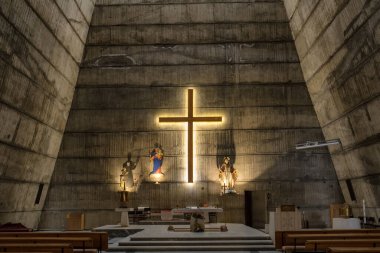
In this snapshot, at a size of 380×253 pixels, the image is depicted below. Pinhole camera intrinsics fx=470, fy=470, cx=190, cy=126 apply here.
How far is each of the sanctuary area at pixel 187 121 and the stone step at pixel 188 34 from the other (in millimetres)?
34

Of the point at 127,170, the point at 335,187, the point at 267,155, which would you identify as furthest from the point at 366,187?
the point at 127,170

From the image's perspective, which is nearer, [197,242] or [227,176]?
[197,242]

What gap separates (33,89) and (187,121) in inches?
201

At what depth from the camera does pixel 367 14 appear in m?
9.98

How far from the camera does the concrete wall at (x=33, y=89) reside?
10.9m

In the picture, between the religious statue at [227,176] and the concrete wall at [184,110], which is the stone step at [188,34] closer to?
the concrete wall at [184,110]

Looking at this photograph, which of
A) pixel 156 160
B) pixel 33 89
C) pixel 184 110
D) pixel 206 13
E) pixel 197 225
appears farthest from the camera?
pixel 206 13

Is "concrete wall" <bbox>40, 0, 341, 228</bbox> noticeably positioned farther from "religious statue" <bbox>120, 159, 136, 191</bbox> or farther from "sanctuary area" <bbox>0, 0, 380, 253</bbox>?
"religious statue" <bbox>120, 159, 136, 191</bbox>

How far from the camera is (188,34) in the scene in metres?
16.0

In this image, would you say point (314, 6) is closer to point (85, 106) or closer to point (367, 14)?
point (367, 14)

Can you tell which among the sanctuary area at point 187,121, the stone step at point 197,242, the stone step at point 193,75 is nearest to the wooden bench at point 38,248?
the stone step at point 197,242

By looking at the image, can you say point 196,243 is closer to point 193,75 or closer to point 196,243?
point 196,243

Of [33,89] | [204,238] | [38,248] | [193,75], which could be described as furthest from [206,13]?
[38,248]

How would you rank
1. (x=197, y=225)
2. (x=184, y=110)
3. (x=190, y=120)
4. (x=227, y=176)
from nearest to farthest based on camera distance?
(x=197, y=225) < (x=227, y=176) < (x=190, y=120) < (x=184, y=110)
